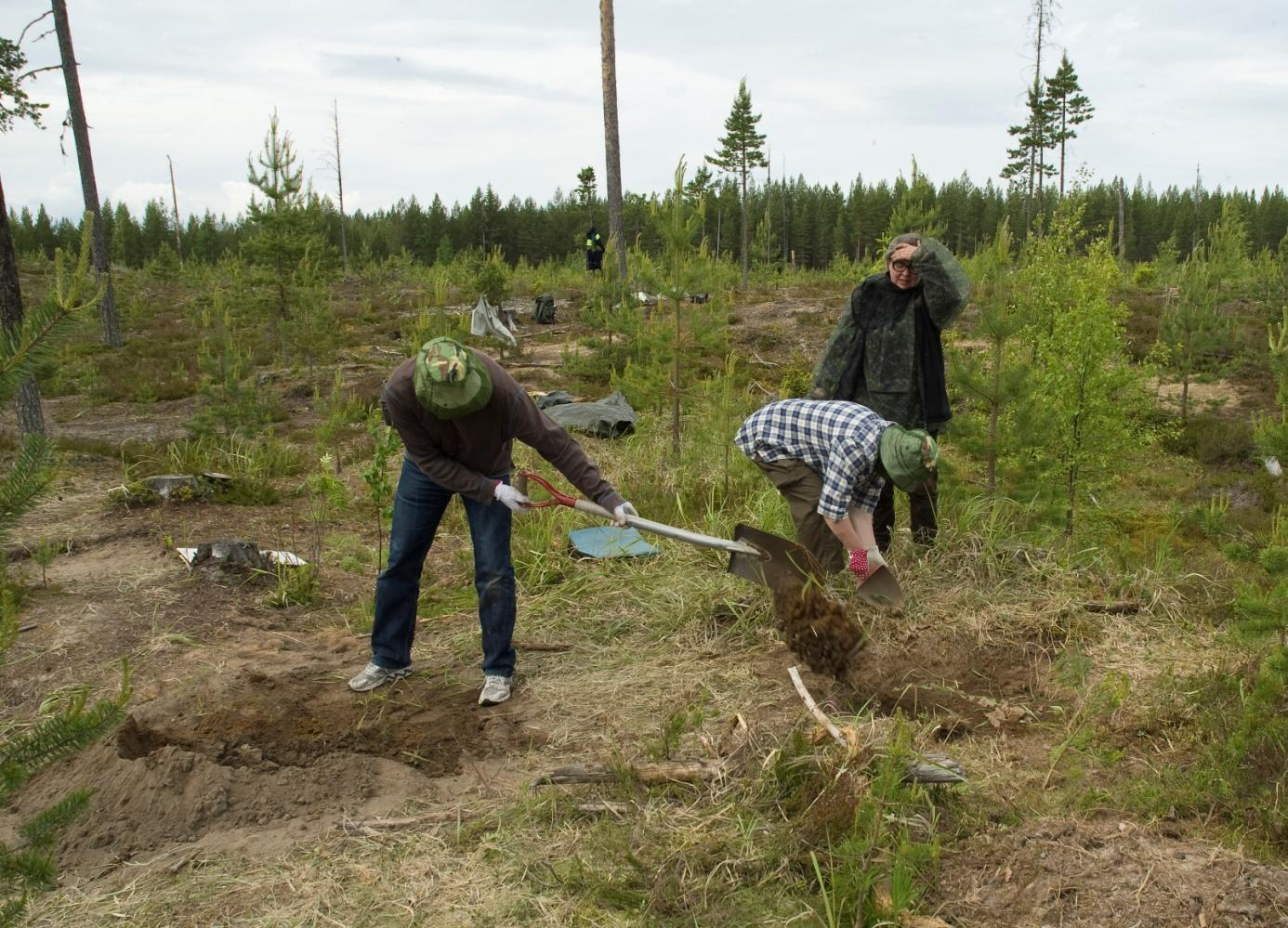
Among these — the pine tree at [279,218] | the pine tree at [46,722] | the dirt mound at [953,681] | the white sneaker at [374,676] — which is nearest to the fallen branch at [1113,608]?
the dirt mound at [953,681]

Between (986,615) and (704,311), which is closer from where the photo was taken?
(986,615)

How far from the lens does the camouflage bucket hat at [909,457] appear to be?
3777mm

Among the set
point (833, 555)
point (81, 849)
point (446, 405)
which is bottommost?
point (81, 849)

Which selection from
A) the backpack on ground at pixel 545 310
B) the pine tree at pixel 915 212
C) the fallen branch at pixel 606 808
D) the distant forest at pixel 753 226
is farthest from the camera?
the distant forest at pixel 753 226

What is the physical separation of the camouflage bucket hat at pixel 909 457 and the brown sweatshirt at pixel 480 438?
1.07 m

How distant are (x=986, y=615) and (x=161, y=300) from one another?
2633cm

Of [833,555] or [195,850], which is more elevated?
[833,555]

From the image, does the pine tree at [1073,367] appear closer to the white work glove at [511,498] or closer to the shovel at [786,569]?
the shovel at [786,569]

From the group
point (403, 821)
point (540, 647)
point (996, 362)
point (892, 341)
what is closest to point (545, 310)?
point (996, 362)

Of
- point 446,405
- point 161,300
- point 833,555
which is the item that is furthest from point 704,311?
point 161,300

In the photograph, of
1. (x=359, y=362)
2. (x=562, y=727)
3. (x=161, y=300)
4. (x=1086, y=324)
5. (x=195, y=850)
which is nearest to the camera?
(x=195, y=850)

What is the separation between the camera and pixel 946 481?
19.2ft

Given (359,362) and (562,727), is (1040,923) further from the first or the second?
(359,362)

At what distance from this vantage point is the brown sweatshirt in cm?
374
